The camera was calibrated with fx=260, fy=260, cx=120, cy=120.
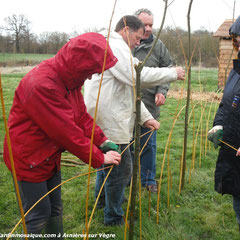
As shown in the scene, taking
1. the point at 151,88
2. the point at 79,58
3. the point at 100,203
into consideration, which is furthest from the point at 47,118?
the point at 151,88

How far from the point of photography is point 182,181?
2506 mm

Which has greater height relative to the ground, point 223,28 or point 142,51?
point 223,28

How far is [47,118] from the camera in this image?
1.26 meters

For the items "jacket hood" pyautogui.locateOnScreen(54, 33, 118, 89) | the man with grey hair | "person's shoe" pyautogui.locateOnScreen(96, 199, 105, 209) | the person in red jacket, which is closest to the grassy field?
"person's shoe" pyautogui.locateOnScreen(96, 199, 105, 209)

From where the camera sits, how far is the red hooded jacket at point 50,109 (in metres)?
1.25

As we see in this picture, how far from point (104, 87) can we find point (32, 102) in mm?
671

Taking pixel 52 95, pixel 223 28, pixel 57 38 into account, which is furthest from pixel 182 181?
pixel 57 38

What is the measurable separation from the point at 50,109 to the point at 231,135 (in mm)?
1099

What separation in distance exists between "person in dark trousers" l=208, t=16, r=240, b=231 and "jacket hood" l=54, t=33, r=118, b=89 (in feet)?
2.75

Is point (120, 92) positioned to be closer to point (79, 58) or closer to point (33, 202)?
point (79, 58)

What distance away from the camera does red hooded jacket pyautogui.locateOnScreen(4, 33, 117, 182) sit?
1252mm

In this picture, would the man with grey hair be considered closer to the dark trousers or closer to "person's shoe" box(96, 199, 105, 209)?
"person's shoe" box(96, 199, 105, 209)

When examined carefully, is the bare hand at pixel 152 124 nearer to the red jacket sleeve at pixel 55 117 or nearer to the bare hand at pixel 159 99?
the bare hand at pixel 159 99

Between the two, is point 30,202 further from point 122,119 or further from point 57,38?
point 57,38
